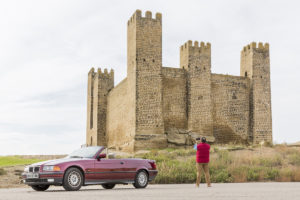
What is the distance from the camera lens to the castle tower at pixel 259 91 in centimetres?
3578

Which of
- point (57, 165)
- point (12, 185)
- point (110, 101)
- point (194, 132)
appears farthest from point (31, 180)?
point (110, 101)

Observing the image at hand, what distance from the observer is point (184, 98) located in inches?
1336

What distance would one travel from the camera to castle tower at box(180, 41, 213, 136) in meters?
33.6

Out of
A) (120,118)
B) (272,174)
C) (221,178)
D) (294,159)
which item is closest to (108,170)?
(221,178)

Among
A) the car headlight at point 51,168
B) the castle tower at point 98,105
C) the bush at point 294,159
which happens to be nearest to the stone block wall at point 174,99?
the castle tower at point 98,105

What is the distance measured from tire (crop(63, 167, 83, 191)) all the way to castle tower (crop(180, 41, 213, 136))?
2116 centimetres

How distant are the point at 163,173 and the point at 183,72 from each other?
17.4m

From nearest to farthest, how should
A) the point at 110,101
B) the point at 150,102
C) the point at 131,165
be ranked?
the point at 131,165
the point at 150,102
the point at 110,101

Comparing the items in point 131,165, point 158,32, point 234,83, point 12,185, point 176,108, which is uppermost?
point 158,32

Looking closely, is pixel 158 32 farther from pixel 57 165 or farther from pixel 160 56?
pixel 57 165

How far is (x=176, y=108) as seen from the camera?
33.4 m

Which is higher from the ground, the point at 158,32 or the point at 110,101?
the point at 158,32

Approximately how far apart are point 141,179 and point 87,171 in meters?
2.03

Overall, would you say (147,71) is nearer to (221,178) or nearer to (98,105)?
(98,105)
